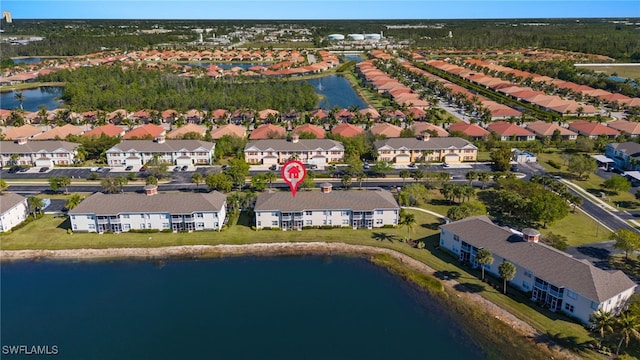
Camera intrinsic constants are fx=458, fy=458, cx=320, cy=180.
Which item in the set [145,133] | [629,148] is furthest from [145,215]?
[629,148]

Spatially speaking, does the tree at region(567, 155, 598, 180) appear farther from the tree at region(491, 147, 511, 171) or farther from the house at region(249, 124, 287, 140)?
the house at region(249, 124, 287, 140)

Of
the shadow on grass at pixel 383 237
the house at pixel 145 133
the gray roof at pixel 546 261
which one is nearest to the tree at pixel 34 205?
the house at pixel 145 133

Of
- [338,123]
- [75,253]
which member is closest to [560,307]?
[75,253]

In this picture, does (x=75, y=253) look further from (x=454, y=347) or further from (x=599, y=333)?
(x=599, y=333)

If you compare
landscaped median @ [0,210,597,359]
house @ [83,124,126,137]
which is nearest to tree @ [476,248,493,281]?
landscaped median @ [0,210,597,359]

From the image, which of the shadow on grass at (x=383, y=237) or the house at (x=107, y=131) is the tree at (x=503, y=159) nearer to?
the shadow on grass at (x=383, y=237)

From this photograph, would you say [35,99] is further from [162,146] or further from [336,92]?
[336,92]
